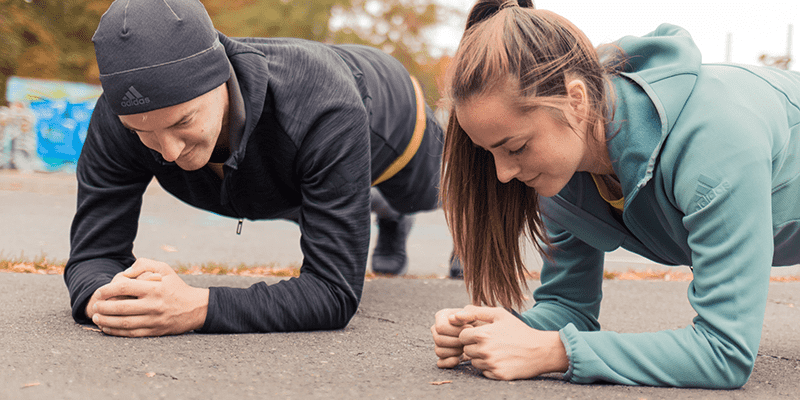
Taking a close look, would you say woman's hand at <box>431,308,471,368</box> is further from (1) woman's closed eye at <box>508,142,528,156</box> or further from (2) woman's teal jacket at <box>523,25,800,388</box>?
(1) woman's closed eye at <box>508,142,528,156</box>

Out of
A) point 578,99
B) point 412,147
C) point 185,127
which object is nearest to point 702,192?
point 578,99

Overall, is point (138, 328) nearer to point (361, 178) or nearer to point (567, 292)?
point (361, 178)

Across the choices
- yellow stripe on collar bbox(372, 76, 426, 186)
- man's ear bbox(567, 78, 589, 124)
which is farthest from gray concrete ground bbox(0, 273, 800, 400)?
yellow stripe on collar bbox(372, 76, 426, 186)

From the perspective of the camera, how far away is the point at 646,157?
65.9 inches

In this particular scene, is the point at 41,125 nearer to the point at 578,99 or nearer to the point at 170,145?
the point at 170,145

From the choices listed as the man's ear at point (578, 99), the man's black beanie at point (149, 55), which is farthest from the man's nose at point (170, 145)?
the man's ear at point (578, 99)

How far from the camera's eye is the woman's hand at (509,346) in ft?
5.45

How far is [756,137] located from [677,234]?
34cm

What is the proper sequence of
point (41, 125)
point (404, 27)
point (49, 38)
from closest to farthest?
point (41, 125)
point (49, 38)
point (404, 27)

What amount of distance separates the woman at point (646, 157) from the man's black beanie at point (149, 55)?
819 mm

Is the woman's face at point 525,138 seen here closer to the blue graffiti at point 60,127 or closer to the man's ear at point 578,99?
the man's ear at point 578,99

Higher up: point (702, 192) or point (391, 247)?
point (702, 192)

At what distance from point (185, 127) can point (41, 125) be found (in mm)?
13817

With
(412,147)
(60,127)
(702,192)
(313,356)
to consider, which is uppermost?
(702,192)
